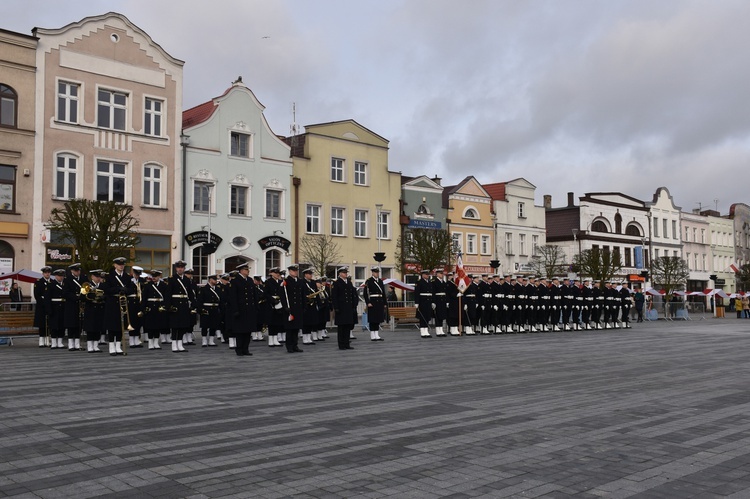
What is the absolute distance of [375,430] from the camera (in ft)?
25.0

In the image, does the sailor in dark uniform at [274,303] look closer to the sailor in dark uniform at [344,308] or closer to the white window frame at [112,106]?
the sailor in dark uniform at [344,308]

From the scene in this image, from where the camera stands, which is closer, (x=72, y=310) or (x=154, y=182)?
(x=72, y=310)

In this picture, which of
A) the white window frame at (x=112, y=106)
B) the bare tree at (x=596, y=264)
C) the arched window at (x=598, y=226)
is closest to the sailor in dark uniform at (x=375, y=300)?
the white window frame at (x=112, y=106)

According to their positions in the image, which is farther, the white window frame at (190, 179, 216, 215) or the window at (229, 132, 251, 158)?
the window at (229, 132, 251, 158)

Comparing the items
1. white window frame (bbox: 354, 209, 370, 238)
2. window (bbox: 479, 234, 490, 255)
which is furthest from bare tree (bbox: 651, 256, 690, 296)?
white window frame (bbox: 354, 209, 370, 238)

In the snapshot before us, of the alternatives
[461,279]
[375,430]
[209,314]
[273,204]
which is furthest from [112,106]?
[375,430]

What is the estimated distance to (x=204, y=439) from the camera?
7160mm

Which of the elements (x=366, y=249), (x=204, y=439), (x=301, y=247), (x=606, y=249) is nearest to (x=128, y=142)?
(x=301, y=247)

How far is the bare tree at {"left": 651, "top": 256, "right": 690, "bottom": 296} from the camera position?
218ft

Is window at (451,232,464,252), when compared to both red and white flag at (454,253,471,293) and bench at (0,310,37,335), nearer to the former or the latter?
red and white flag at (454,253,471,293)

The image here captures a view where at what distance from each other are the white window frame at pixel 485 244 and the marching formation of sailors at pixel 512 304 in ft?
71.8

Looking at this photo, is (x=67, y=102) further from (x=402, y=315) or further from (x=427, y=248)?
(x=427, y=248)

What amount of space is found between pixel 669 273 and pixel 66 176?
51630 millimetres

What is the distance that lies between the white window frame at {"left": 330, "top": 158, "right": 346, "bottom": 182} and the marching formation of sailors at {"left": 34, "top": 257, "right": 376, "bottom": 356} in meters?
25.1
